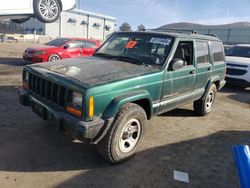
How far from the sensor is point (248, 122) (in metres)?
6.07

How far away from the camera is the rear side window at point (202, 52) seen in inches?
203

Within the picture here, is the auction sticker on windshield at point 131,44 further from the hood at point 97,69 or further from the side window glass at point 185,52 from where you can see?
the side window glass at point 185,52

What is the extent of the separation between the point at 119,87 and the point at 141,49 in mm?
1396

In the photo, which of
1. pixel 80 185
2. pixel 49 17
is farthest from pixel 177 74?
pixel 49 17

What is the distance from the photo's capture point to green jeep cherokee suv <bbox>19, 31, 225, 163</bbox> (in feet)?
10.5

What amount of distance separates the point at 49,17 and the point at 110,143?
411 inches

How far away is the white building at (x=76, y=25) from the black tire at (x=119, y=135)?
50.9m

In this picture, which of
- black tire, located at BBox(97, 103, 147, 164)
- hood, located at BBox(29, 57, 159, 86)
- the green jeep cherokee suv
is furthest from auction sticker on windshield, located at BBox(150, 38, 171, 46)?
black tire, located at BBox(97, 103, 147, 164)

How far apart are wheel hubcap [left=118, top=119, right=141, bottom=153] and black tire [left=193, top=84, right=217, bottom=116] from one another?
2.52 metres

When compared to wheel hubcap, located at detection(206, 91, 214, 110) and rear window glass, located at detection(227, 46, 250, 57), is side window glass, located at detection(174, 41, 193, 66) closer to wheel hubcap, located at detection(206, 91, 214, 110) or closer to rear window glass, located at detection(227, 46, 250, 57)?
wheel hubcap, located at detection(206, 91, 214, 110)

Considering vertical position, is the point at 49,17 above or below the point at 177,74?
above

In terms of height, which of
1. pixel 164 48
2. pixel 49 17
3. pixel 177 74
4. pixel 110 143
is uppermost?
pixel 49 17

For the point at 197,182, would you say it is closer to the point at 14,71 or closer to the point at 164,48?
the point at 164,48

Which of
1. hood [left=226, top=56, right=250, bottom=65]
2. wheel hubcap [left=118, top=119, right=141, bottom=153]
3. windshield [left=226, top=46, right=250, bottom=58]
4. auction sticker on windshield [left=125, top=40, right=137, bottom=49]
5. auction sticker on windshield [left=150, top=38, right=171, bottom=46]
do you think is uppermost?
auction sticker on windshield [left=150, top=38, right=171, bottom=46]
